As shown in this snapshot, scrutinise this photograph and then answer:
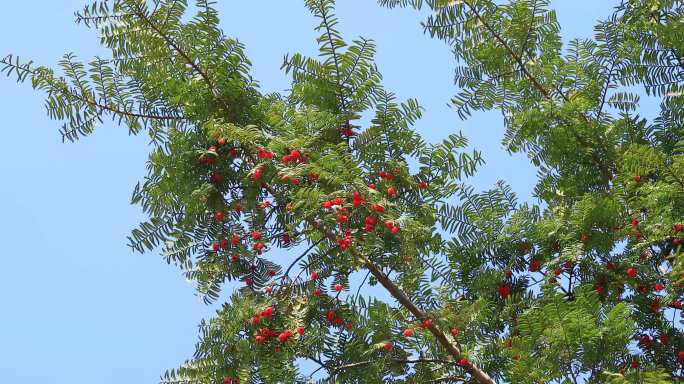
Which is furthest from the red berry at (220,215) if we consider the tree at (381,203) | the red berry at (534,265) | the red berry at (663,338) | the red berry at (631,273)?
the red berry at (663,338)

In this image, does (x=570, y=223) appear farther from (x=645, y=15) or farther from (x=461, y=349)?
(x=645, y=15)

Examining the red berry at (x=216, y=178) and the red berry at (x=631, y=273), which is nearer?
the red berry at (x=631, y=273)

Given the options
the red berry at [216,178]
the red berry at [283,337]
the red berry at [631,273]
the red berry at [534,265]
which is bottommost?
the red berry at [283,337]

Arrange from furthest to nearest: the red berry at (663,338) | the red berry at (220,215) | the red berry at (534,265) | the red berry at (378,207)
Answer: the red berry at (534,265)
the red berry at (220,215)
the red berry at (663,338)
the red berry at (378,207)

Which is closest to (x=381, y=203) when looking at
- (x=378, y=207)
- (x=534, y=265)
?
(x=378, y=207)

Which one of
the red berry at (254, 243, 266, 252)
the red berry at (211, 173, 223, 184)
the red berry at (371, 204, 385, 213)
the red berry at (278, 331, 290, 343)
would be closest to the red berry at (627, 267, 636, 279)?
the red berry at (371, 204, 385, 213)

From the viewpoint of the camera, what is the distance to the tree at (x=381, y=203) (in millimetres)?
3855

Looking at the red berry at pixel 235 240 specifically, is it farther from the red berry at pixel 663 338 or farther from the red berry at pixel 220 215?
the red berry at pixel 663 338

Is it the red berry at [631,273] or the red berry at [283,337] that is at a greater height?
the red berry at [631,273]

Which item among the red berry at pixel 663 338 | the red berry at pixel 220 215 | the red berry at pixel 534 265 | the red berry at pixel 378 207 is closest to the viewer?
the red berry at pixel 378 207

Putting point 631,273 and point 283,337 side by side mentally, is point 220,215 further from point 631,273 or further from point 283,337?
point 631,273

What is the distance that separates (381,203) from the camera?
375cm

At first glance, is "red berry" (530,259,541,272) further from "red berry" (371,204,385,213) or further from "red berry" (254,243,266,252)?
"red berry" (254,243,266,252)

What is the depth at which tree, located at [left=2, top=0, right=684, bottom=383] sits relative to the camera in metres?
3.86
